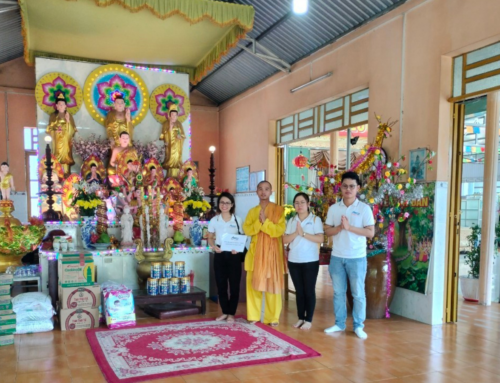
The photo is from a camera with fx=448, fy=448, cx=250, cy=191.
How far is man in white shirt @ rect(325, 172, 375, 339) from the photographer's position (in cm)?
396

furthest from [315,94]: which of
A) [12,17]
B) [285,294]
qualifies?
[12,17]

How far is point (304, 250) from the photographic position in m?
4.15

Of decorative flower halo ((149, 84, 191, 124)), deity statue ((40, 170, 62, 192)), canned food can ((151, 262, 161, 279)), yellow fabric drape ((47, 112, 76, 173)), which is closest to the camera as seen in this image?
canned food can ((151, 262, 161, 279))

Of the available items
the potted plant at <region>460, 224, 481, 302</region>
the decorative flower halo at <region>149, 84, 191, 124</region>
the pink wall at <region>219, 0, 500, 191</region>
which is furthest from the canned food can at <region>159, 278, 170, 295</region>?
the decorative flower halo at <region>149, 84, 191, 124</region>

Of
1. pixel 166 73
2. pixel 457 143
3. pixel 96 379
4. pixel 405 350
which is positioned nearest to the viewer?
pixel 96 379

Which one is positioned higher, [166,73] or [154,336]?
[166,73]

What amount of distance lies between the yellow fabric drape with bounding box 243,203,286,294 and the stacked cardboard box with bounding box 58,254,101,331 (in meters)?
1.57

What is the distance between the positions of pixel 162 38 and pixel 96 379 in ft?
16.5

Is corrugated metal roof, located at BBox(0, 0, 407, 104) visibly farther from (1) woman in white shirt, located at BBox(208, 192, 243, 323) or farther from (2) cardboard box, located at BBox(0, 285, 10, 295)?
(2) cardboard box, located at BBox(0, 285, 10, 295)

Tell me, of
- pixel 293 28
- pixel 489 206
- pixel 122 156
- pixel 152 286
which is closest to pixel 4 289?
pixel 152 286

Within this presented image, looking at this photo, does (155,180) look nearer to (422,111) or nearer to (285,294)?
(285,294)

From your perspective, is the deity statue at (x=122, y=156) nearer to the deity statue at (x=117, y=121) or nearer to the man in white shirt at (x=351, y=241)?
the deity statue at (x=117, y=121)

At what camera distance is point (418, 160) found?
190 inches

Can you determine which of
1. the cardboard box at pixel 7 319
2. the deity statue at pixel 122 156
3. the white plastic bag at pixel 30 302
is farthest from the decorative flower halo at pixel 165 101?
the cardboard box at pixel 7 319
